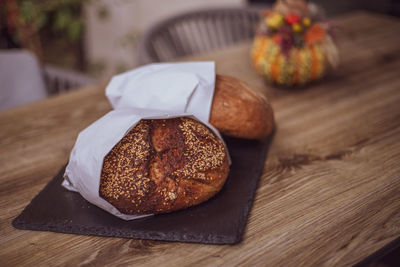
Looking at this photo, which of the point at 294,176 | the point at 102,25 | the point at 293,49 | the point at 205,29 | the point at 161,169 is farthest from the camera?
the point at 102,25

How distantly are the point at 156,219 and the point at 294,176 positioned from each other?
0.34 m

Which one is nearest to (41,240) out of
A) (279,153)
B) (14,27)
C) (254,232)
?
(254,232)

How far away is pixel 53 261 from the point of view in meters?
0.66

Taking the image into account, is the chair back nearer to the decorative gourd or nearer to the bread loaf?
the decorative gourd

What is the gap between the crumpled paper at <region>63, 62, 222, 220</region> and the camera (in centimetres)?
73

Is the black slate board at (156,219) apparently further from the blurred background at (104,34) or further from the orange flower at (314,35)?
the blurred background at (104,34)

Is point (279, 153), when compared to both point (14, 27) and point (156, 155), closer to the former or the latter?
point (156, 155)

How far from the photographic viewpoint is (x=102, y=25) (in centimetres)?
328

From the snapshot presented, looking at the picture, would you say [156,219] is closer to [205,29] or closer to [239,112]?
[239,112]

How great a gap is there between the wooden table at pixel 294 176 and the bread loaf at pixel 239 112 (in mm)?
89

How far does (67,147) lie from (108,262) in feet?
1.49

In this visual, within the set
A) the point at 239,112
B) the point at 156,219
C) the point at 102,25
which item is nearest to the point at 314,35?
the point at 239,112

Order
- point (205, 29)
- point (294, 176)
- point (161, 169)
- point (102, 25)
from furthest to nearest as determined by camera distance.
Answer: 1. point (102, 25)
2. point (205, 29)
3. point (294, 176)
4. point (161, 169)

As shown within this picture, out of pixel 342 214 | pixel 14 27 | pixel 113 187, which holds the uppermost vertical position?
pixel 14 27
